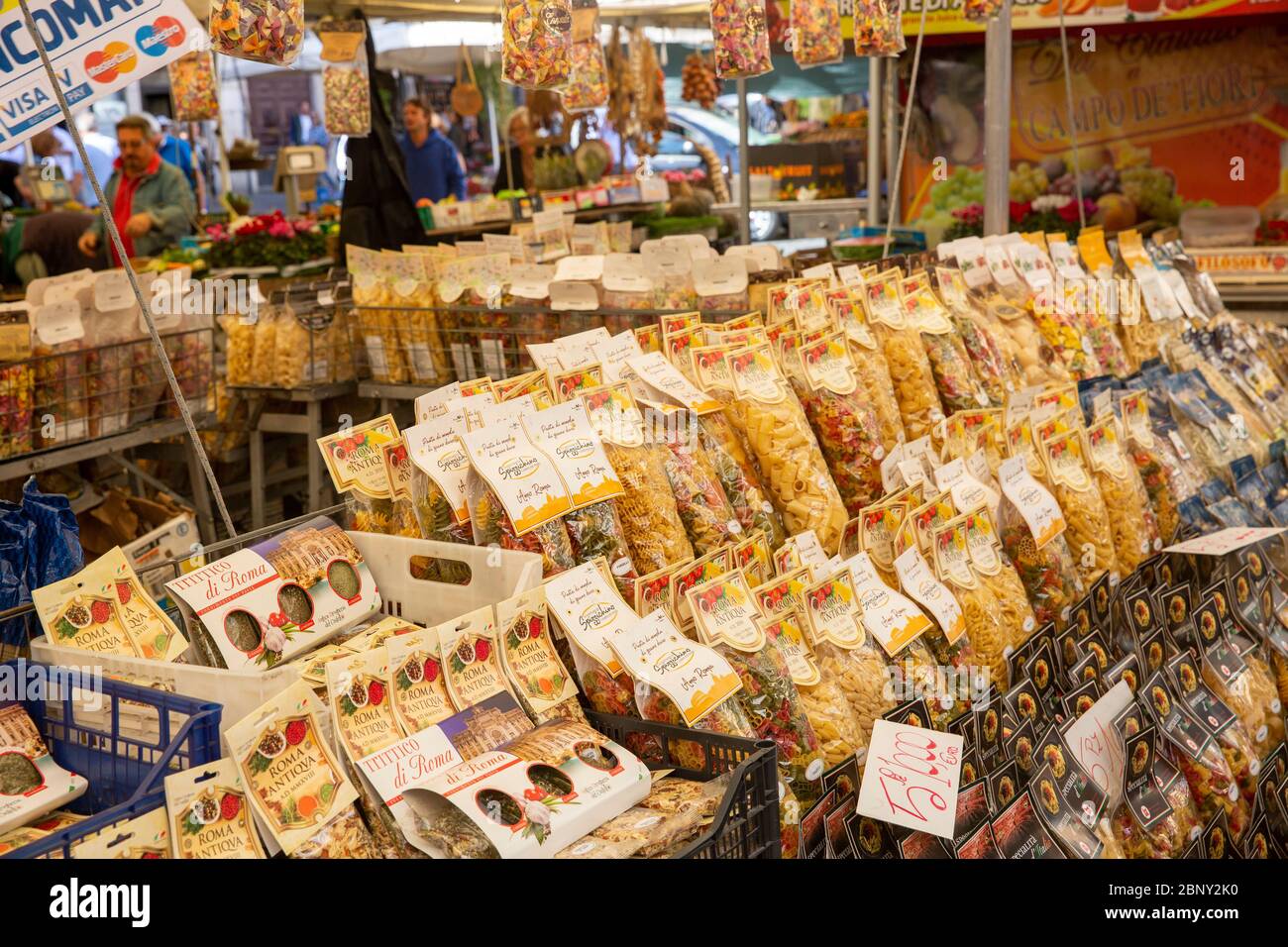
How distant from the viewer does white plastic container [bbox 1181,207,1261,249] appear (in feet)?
20.0

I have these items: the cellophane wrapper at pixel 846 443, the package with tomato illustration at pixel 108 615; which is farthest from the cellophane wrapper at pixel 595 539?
the cellophane wrapper at pixel 846 443

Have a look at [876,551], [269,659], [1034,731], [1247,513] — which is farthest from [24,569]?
[1247,513]

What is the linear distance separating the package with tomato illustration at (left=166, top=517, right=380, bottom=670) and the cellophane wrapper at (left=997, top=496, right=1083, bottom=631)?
124cm

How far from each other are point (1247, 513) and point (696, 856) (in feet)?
7.46

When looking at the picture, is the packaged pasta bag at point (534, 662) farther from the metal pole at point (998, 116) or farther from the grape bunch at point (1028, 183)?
the grape bunch at point (1028, 183)

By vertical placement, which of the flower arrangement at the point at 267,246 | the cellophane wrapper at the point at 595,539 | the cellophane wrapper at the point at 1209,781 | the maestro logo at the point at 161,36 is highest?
the maestro logo at the point at 161,36

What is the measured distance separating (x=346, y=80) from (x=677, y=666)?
366 cm

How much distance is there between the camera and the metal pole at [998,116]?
437 cm

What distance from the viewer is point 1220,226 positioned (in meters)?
6.32

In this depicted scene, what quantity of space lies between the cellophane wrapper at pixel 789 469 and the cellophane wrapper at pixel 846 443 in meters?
0.15

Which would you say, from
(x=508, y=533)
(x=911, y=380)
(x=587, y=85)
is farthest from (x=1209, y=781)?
(x=587, y=85)

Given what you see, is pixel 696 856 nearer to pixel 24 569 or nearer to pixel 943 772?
pixel 943 772

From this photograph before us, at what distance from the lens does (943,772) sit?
183 cm

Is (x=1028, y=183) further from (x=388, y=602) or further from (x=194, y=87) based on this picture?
(x=388, y=602)
